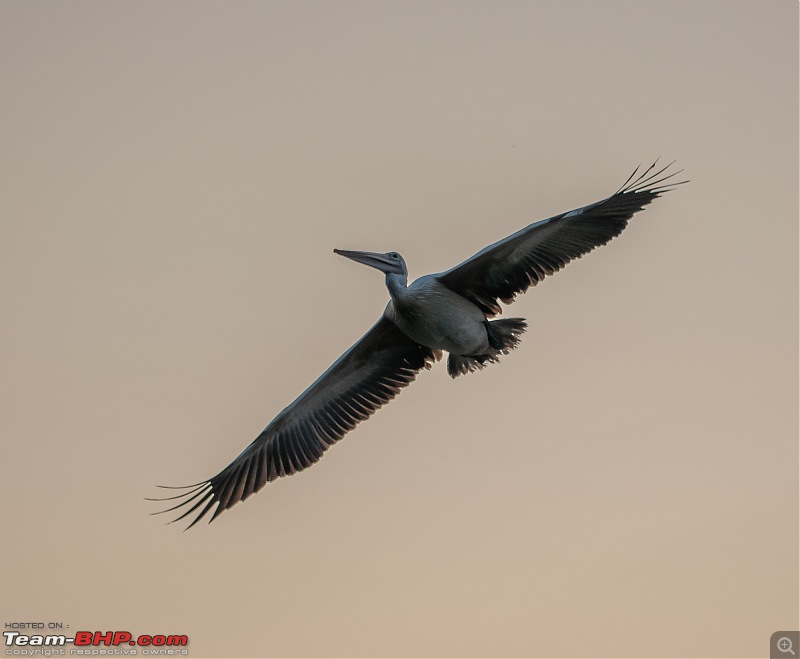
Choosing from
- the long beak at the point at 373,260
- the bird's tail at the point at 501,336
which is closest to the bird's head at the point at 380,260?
the long beak at the point at 373,260

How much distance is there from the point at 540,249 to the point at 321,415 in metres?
3.09

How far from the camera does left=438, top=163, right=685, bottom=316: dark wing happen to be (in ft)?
58.0

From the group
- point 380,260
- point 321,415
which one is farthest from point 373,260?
point 321,415

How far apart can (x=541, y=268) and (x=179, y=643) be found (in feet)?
19.5

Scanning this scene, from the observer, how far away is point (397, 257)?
18.0 metres

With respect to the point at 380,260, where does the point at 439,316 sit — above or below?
below

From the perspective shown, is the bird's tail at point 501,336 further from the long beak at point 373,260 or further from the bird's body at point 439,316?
the long beak at point 373,260

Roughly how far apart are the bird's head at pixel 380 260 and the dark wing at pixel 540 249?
46 centimetres

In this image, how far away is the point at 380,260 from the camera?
1792 centimetres

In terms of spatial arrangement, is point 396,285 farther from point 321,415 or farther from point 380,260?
point 321,415

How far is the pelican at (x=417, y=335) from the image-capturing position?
17766 millimetres

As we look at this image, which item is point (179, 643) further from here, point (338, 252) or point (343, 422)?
point (338, 252)

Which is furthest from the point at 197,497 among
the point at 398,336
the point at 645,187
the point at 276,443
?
the point at 645,187

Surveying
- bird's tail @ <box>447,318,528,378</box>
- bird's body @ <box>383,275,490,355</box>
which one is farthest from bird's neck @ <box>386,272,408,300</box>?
bird's tail @ <box>447,318,528,378</box>
